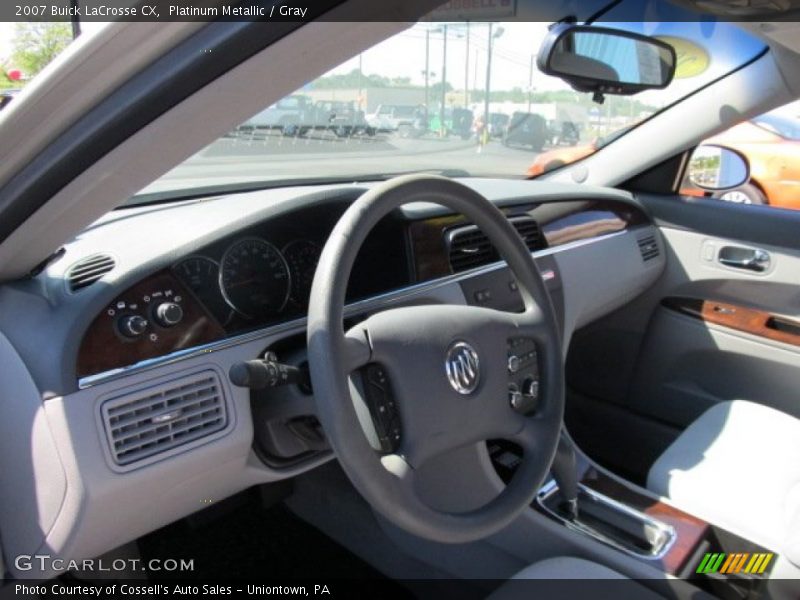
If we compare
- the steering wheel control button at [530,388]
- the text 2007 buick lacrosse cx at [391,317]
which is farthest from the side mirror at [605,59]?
the steering wheel control button at [530,388]

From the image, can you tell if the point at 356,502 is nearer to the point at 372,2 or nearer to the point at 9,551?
the point at 9,551

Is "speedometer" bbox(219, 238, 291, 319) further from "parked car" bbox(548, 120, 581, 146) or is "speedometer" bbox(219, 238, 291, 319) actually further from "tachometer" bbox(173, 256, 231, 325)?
"parked car" bbox(548, 120, 581, 146)

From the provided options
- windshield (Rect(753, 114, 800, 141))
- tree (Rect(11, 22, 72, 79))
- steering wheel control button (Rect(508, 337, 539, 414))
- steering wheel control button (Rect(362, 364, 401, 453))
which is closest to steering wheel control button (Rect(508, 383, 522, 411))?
steering wheel control button (Rect(508, 337, 539, 414))

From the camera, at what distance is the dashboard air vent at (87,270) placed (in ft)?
4.60

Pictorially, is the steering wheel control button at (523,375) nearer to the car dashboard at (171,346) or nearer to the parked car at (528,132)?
the car dashboard at (171,346)

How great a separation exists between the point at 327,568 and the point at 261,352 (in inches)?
45.8

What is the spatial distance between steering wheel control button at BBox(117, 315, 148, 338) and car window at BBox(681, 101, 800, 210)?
2.29m

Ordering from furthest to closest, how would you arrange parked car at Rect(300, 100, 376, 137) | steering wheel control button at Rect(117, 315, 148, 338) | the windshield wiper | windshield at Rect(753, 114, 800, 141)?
1. windshield at Rect(753, 114, 800, 141)
2. parked car at Rect(300, 100, 376, 137)
3. the windshield wiper
4. steering wheel control button at Rect(117, 315, 148, 338)

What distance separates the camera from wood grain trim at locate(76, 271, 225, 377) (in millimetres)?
1347

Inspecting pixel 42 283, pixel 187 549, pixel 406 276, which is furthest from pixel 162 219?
pixel 187 549

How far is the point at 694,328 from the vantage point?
280cm

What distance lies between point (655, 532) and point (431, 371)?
953 mm

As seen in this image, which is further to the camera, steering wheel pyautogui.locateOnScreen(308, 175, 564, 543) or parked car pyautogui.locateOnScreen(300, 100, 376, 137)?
parked car pyautogui.locateOnScreen(300, 100, 376, 137)

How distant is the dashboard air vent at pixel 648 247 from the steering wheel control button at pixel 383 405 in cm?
188
